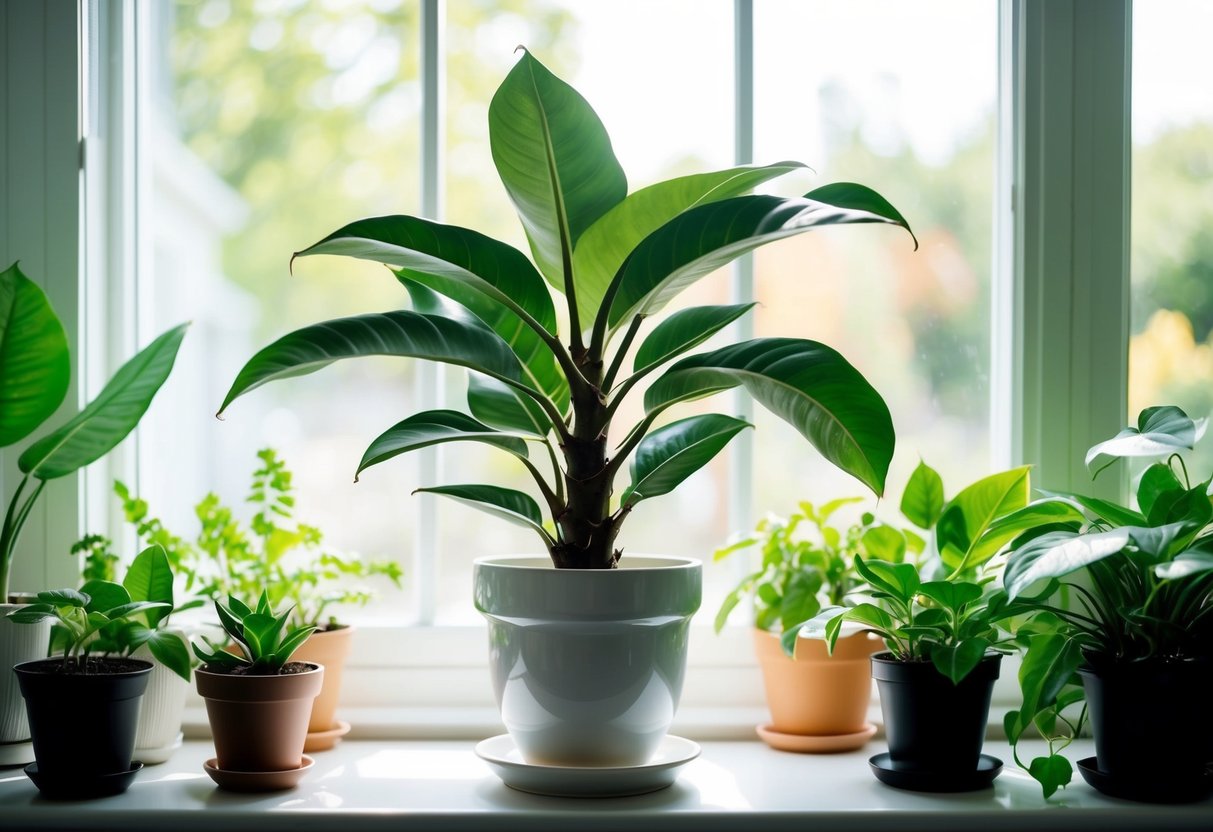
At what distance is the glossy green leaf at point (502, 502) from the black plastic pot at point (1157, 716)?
0.63 m

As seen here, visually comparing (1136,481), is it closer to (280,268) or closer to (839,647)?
(839,647)

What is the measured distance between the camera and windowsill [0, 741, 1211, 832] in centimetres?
101

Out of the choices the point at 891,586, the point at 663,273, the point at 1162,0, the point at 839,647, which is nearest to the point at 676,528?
the point at 839,647

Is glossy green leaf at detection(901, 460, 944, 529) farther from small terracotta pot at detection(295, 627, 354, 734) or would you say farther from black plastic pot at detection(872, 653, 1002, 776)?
small terracotta pot at detection(295, 627, 354, 734)

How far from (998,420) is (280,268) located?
1.10 meters

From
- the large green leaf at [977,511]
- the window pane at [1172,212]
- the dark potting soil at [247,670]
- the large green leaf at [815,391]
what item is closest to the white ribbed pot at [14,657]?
the dark potting soil at [247,670]

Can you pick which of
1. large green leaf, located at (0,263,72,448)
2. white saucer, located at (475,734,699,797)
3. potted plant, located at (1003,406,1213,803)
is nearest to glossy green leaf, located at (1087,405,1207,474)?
potted plant, located at (1003,406,1213,803)

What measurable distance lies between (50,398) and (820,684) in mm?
1033

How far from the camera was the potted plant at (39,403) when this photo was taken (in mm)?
1176

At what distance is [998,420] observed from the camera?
1.47 meters

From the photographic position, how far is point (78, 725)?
1.05 m

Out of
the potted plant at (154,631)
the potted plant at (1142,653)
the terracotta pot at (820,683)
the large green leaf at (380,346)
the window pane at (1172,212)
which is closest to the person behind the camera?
the large green leaf at (380,346)

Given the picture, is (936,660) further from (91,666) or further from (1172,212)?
(91,666)

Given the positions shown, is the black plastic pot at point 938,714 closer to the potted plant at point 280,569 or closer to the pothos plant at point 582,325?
the pothos plant at point 582,325
